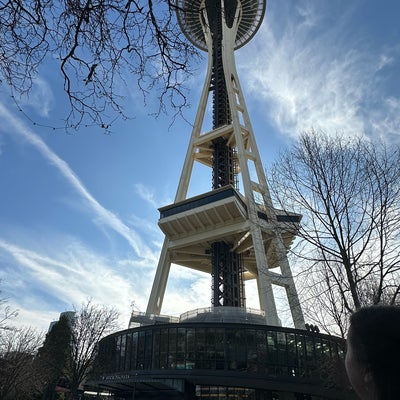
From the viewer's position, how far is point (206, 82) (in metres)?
53.2

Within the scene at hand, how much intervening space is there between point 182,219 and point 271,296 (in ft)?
43.2

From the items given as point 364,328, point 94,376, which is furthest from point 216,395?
point 364,328

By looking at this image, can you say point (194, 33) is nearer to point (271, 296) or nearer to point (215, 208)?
point (215, 208)

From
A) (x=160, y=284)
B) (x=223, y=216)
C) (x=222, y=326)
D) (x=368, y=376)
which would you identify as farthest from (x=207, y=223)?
(x=368, y=376)

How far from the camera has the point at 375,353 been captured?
1.38 metres

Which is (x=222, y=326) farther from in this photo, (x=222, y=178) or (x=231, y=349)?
(x=222, y=178)

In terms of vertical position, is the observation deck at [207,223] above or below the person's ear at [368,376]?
above

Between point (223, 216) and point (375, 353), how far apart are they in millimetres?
39060

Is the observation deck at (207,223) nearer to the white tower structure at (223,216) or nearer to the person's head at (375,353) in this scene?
the white tower structure at (223,216)

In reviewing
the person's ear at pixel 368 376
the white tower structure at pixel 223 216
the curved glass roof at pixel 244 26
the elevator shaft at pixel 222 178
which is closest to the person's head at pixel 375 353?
the person's ear at pixel 368 376

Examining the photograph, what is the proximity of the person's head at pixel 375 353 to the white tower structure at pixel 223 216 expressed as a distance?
30.8m

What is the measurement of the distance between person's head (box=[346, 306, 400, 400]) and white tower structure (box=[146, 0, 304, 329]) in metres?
30.8

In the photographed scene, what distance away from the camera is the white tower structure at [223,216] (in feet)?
126

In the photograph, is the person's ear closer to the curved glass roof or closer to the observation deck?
the observation deck
